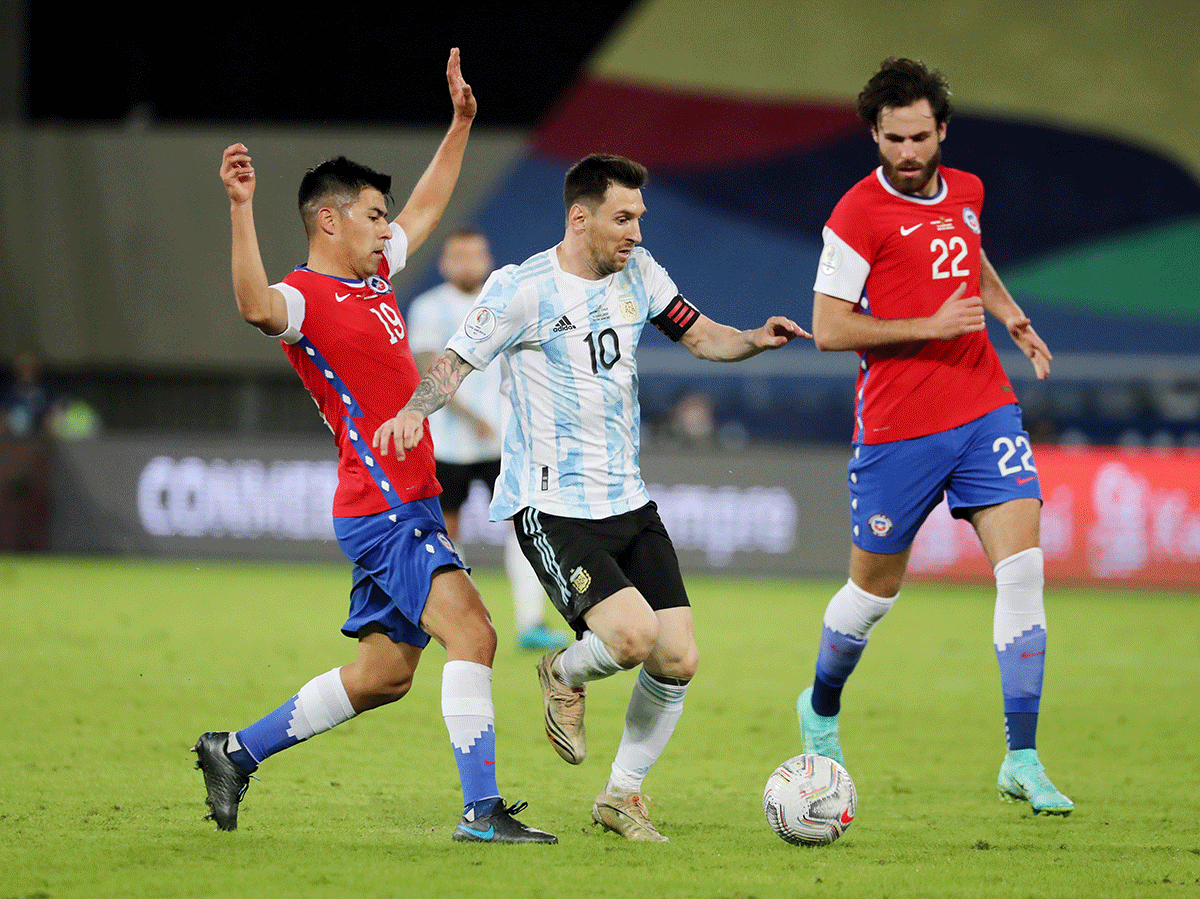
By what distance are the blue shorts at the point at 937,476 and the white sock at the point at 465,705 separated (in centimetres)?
163

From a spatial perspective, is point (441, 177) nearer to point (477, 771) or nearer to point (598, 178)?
point (598, 178)

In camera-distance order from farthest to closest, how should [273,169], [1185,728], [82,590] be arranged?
1. [273,169]
2. [82,590]
3. [1185,728]

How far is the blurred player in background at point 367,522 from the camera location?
14.2 feet

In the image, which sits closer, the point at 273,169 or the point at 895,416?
the point at 895,416

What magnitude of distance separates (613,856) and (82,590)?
9.38 metres

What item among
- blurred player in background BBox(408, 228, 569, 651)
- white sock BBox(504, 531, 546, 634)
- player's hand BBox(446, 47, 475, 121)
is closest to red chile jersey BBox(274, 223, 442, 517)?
player's hand BBox(446, 47, 475, 121)

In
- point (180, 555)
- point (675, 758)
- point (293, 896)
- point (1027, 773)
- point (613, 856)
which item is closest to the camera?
point (293, 896)

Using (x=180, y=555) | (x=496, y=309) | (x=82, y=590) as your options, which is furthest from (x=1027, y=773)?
(x=180, y=555)

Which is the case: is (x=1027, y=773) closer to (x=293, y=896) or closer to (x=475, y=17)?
(x=293, y=896)

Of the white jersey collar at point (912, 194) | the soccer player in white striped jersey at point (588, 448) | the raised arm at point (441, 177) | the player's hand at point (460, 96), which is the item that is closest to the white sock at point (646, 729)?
the soccer player in white striped jersey at point (588, 448)

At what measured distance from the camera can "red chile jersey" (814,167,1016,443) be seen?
513cm

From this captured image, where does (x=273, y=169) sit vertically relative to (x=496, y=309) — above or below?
above

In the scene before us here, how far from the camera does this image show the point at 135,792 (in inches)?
199

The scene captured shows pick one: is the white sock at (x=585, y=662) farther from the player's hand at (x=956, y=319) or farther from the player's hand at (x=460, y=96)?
the player's hand at (x=460, y=96)
